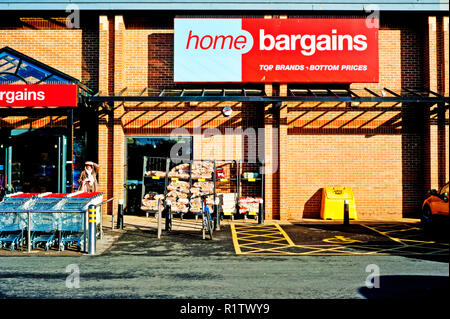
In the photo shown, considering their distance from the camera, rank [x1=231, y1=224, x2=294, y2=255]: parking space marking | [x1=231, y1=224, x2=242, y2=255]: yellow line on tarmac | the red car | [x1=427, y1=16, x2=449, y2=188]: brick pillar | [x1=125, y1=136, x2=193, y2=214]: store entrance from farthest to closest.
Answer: [x1=125, y1=136, x2=193, y2=214]: store entrance
[x1=427, y1=16, x2=449, y2=188]: brick pillar
the red car
[x1=231, y1=224, x2=294, y2=255]: parking space marking
[x1=231, y1=224, x2=242, y2=255]: yellow line on tarmac

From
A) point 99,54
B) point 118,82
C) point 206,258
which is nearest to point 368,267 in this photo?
point 206,258

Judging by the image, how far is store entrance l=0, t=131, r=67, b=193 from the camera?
15.7 m

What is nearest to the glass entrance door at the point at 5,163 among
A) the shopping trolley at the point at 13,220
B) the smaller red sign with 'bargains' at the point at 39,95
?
the smaller red sign with 'bargains' at the point at 39,95

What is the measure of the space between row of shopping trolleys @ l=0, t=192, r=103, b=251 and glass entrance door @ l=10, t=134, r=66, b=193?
5.75 m

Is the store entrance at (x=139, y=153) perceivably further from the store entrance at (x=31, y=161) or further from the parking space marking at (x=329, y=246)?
the parking space marking at (x=329, y=246)

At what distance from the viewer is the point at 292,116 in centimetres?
1577

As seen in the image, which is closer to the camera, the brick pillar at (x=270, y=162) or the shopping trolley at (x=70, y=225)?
the shopping trolley at (x=70, y=225)

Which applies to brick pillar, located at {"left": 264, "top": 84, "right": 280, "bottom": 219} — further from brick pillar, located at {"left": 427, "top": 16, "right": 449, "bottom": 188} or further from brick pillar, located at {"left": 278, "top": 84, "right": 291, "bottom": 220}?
brick pillar, located at {"left": 427, "top": 16, "right": 449, "bottom": 188}

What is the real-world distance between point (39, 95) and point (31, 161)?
170 inches

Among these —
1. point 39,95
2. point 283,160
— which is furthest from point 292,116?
point 39,95

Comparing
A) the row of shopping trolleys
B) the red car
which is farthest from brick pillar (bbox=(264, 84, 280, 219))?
the row of shopping trolleys

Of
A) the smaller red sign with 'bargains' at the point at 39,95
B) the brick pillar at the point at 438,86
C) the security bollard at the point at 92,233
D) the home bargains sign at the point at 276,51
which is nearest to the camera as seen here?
the security bollard at the point at 92,233

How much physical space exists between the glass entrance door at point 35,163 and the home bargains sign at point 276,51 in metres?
5.92

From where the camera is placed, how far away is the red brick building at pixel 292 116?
15.7 metres
